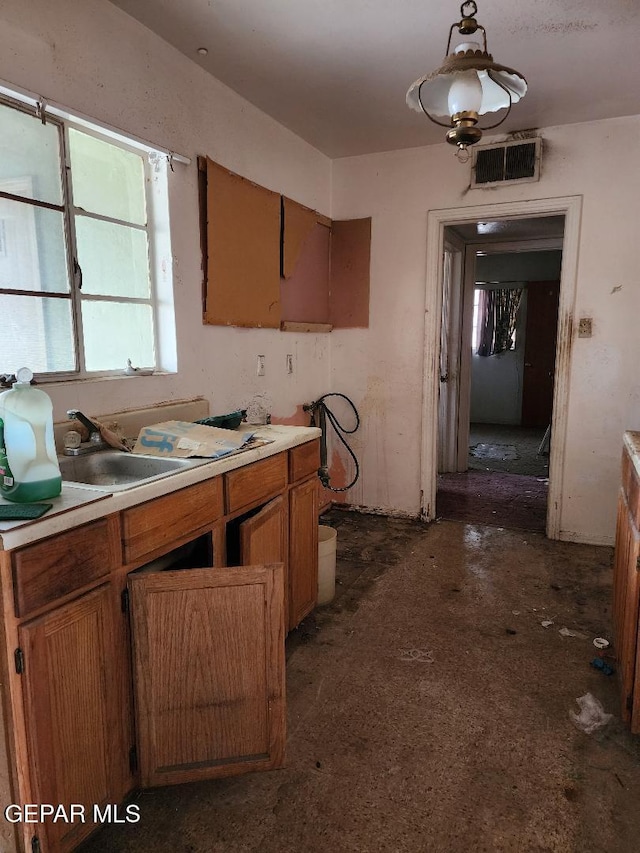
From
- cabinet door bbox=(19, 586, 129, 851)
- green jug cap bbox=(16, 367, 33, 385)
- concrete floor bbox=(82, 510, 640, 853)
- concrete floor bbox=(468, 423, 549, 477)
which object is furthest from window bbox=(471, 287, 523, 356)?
A: cabinet door bbox=(19, 586, 129, 851)

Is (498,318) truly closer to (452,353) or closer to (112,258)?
(452,353)

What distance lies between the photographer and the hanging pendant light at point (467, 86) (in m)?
1.67

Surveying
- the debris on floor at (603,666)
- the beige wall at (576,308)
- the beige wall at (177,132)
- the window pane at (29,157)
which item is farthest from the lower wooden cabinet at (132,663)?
the beige wall at (576,308)

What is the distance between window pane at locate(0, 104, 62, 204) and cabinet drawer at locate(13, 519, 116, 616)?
1269 millimetres

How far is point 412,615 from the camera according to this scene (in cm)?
268

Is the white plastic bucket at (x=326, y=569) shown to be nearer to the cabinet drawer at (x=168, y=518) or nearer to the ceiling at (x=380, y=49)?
the cabinet drawer at (x=168, y=518)

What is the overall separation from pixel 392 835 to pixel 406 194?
11.7ft

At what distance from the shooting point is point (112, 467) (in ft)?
6.43

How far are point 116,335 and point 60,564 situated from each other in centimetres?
133

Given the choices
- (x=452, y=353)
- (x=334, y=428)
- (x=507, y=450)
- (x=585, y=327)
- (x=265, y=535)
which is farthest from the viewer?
(x=507, y=450)

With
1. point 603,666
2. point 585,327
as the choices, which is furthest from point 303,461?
point 585,327

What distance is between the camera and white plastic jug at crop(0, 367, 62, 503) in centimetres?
137

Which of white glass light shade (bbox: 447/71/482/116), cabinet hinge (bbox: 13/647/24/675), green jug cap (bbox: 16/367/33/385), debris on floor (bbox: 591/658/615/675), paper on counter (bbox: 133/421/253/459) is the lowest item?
debris on floor (bbox: 591/658/615/675)

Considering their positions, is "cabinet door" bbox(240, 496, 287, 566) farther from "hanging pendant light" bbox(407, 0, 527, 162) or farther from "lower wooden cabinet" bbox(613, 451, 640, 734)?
"hanging pendant light" bbox(407, 0, 527, 162)
